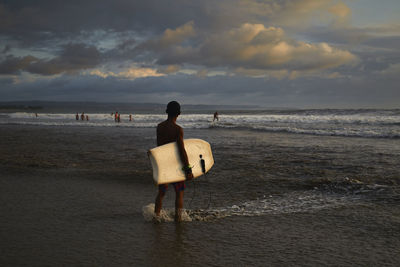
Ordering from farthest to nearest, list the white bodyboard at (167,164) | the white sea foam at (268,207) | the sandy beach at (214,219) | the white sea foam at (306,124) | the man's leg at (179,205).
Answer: the white sea foam at (306,124) < the white sea foam at (268,207) < the man's leg at (179,205) < the white bodyboard at (167,164) < the sandy beach at (214,219)

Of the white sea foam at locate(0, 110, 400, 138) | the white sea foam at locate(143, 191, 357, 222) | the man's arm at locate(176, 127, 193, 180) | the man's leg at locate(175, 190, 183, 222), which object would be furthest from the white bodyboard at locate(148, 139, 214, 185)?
the white sea foam at locate(0, 110, 400, 138)

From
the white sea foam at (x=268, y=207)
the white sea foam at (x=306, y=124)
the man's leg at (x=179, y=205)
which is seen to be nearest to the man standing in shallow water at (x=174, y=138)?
the man's leg at (x=179, y=205)

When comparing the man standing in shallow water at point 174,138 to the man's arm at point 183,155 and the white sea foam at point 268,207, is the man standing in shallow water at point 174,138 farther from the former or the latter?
the white sea foam at point 268,207

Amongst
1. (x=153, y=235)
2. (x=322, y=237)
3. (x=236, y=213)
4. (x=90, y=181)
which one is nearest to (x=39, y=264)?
(x=153, y=235)

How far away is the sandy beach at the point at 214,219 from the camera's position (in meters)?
3.61

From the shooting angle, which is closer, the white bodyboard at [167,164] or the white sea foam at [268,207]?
the white bodyboard at [167,164]

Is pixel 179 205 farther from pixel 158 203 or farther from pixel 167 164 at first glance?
pixel 167 164

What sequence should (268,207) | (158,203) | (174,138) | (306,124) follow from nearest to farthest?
(174,138), (158,203), (268,207), (306,124)

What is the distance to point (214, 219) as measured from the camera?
4930mm

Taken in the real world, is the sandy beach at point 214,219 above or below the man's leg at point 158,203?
below

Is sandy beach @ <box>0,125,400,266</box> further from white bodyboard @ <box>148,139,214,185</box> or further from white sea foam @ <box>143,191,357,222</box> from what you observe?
white bodyboard @ <box>148,139,214,185</box>

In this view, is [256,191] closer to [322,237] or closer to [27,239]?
[322,237]

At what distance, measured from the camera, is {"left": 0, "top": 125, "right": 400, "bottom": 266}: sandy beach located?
3609mm

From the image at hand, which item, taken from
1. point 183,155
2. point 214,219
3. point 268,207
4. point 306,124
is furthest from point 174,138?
point 306,124
